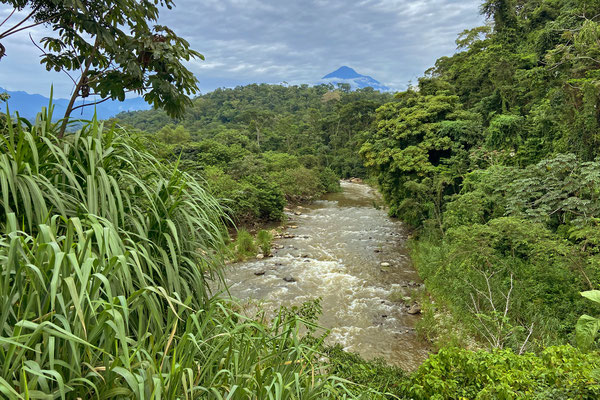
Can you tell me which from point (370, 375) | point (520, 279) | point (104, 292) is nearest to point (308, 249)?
point (520, 279)

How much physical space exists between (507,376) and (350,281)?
227 inches

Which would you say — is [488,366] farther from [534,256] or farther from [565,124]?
[565,124]

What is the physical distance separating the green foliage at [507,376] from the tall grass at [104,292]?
1.30m

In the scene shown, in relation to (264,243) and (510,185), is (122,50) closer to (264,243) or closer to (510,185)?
(510,185)

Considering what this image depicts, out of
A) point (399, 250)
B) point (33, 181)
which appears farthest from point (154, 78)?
point (399, 250)

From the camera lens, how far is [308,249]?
10.1 meters

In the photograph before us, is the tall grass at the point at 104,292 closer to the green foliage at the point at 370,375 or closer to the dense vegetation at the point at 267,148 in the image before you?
the dense vegetation at the point at 267,148

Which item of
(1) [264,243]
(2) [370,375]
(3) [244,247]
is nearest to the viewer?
(2) [370,375]

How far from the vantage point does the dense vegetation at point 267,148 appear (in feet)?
42.5

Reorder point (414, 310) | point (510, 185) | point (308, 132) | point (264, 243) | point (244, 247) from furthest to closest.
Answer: point (308, 132) → point (264, 243) → point (244, 247) → point (414, 310) → point (510, 185)

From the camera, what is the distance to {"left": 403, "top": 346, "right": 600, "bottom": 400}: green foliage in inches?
69.6

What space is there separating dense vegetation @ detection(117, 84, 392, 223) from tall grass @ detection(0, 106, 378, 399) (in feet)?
1.39

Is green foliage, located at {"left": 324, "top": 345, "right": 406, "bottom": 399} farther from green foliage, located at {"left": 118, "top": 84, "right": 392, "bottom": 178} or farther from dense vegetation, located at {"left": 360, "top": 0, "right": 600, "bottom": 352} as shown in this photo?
green foliage, located at {"left": 118, "top": 84, "right": 392, "bottom": 178}

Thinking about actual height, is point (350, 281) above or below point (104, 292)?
below
